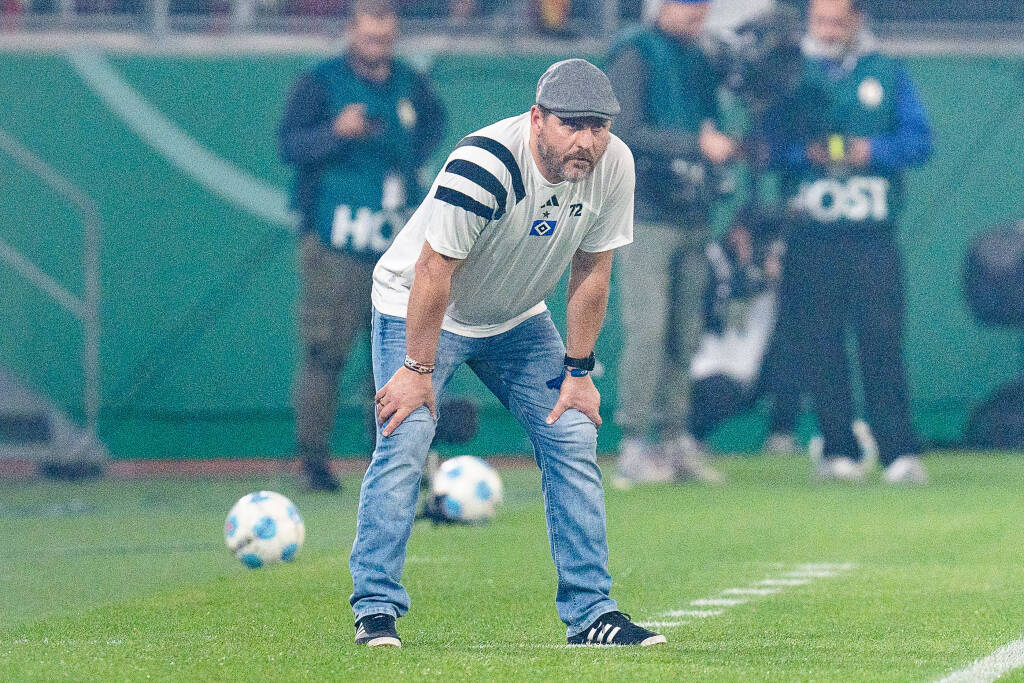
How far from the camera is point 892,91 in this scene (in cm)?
1062

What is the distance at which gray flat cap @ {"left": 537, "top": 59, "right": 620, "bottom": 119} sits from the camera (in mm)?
4727

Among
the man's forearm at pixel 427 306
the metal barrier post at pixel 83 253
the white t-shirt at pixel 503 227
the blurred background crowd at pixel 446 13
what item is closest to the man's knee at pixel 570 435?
the white t-shirt at pixel 503 227

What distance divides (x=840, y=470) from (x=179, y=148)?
201 inches

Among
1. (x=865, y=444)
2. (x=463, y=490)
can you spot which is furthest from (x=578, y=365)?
(x=865, y=444)

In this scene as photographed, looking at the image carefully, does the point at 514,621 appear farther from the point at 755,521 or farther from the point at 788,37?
the point at 788,37

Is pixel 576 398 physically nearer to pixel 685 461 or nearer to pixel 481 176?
pixel 481 176

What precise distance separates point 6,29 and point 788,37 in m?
5.56

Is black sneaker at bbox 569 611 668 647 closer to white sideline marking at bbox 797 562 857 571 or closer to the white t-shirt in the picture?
the white t-shirt

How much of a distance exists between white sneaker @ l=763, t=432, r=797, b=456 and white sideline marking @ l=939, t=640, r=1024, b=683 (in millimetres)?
7317

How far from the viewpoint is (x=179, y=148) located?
12.1 m

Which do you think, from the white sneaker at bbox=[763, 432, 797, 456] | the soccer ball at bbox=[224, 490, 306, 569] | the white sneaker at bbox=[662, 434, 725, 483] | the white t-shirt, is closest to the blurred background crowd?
the white sneaker at bbox=[763, 432, 797, 456]

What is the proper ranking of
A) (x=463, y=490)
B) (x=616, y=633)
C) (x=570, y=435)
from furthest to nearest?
(x=463, y=490) < (x=570, y=435) < (x=616, y=633)

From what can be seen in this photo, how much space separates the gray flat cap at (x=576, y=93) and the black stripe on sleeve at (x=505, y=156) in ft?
0.56

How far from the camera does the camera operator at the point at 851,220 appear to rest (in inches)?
416
